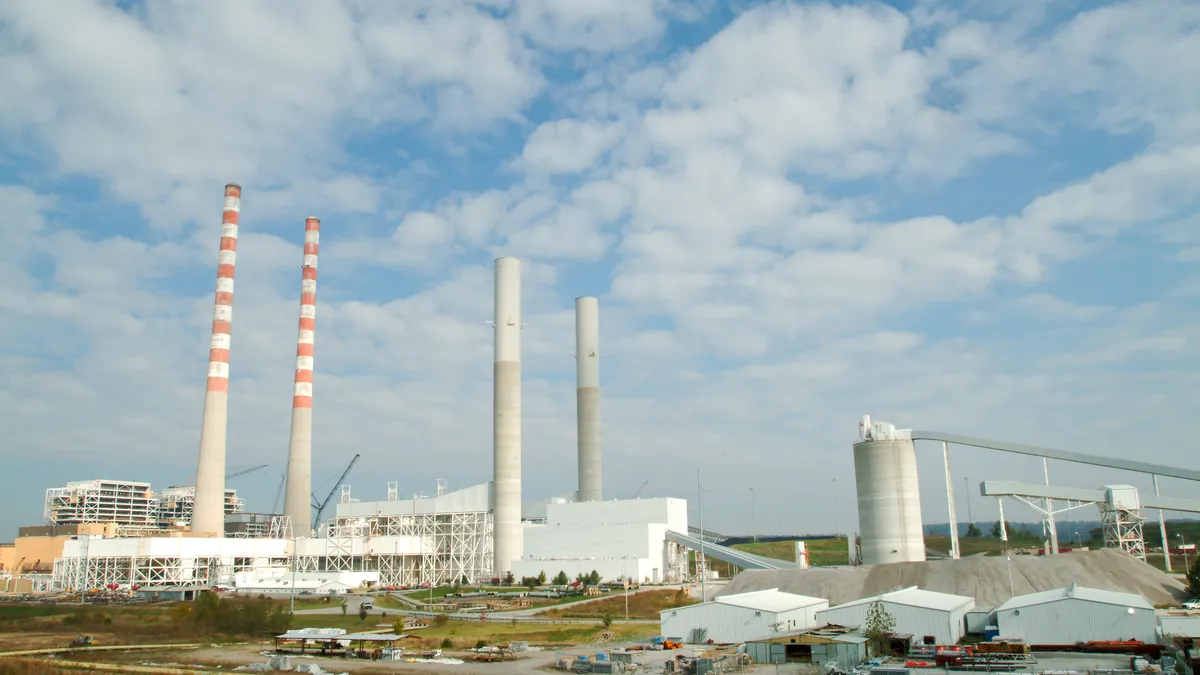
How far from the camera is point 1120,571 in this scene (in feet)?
188

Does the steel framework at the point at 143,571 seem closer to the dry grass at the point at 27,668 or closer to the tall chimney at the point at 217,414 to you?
the tall chimney at the point at 217,414

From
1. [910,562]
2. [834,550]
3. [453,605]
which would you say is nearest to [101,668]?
[453,605]

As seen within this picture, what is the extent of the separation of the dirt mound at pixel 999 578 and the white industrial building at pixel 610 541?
27.0 metres

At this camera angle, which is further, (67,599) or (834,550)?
(834,550)

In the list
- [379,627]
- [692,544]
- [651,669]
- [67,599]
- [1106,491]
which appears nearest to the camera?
[651,669]

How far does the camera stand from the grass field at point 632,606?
2522 inches

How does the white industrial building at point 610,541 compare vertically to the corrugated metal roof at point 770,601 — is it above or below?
above

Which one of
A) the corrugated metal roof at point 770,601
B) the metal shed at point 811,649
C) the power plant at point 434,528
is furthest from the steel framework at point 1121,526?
the metal shed at point 811,649

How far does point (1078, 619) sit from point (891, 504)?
2426 cm

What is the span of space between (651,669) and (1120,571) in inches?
1502

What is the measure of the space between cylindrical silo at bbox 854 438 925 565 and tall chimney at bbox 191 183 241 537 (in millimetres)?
64494

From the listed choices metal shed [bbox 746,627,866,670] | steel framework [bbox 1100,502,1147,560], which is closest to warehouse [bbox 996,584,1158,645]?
metal shed [bbox 746,627,866,670]

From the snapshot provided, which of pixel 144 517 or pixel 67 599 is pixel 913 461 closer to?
pixel 67 599

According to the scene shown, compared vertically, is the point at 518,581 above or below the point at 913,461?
below
